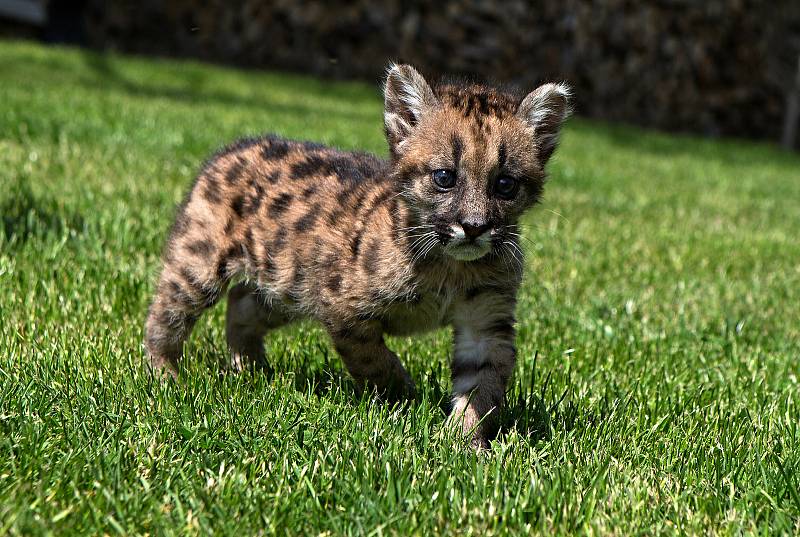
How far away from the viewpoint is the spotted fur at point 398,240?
395cm

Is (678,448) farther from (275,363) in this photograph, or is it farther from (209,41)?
(209,41)

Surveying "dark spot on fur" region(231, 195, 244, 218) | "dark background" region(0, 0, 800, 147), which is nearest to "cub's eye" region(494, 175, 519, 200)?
"dark spot on fur" region(231, 195, 244, 218)

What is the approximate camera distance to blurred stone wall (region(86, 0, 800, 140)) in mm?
19922

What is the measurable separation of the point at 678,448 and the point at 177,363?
2322 millimetres

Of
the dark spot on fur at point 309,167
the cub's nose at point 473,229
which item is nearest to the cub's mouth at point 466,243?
the cub's nose at point 473,229

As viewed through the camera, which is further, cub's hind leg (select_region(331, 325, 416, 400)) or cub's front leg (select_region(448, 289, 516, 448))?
cub's hind leg (select_region(331, 325, 416, 400))

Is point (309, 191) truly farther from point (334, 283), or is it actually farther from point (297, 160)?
point (334, 283)

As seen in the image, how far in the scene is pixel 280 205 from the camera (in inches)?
180

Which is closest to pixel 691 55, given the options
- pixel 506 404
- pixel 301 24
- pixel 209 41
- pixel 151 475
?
pixel 301 24

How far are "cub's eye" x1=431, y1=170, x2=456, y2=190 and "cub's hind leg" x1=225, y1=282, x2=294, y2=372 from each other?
1302 millimetres

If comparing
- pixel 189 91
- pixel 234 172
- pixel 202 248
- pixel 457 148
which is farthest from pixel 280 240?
pixel 189 91

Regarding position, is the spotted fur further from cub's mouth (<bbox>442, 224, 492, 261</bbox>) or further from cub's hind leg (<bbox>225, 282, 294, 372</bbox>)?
cub's hind leg (<bbox>225, 282, 294, 372</bbox>)

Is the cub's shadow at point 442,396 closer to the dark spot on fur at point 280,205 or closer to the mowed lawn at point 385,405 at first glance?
the mowed lawn at point 385,405

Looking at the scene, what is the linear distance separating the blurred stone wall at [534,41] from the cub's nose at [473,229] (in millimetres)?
15551
